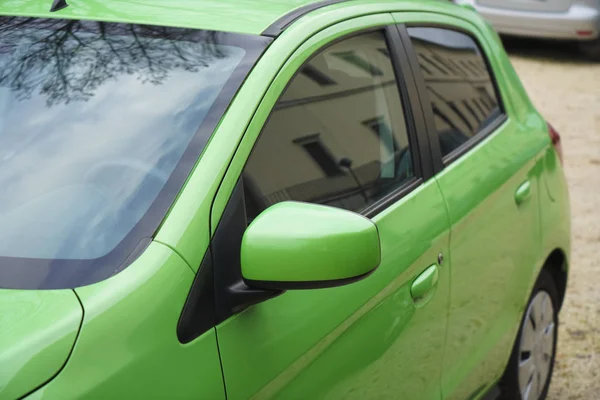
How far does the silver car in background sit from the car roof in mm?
8876

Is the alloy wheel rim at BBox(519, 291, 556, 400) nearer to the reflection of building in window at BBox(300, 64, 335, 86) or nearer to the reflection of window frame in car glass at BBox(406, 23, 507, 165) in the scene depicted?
the reflection of window frame in car glass at BBox(406, 23, 507, 165)

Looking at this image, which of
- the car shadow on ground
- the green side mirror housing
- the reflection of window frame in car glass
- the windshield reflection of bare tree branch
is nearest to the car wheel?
the car shadow on ground

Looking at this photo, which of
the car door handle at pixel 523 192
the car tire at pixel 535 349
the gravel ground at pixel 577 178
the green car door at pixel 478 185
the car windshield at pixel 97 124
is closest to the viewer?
the car windshield at pixel 97 124

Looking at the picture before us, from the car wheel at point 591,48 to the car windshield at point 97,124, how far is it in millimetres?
9808

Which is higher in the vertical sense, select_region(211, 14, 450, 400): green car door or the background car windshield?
the background car windshield

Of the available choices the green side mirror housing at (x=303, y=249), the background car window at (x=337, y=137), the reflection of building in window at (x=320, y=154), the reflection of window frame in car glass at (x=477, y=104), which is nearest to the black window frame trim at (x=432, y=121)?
the reflection of window frame in car glass at (x=477, y=104)

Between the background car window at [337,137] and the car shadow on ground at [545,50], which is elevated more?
the background car window at [337,137]

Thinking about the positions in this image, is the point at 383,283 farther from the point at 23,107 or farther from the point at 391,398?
the point at 23,107

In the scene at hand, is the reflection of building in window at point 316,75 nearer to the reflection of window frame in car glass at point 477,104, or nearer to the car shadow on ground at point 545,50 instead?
the reflection of window frame in car glass at point 477,104

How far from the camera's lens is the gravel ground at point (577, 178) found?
14.8ft

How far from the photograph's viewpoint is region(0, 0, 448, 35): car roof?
8.01 ft

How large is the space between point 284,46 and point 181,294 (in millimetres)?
754

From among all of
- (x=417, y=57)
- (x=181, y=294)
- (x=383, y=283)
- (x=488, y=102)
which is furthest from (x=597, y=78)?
(x=181, y=294)

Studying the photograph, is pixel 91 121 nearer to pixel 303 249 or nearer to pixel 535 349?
pixel 303 249
